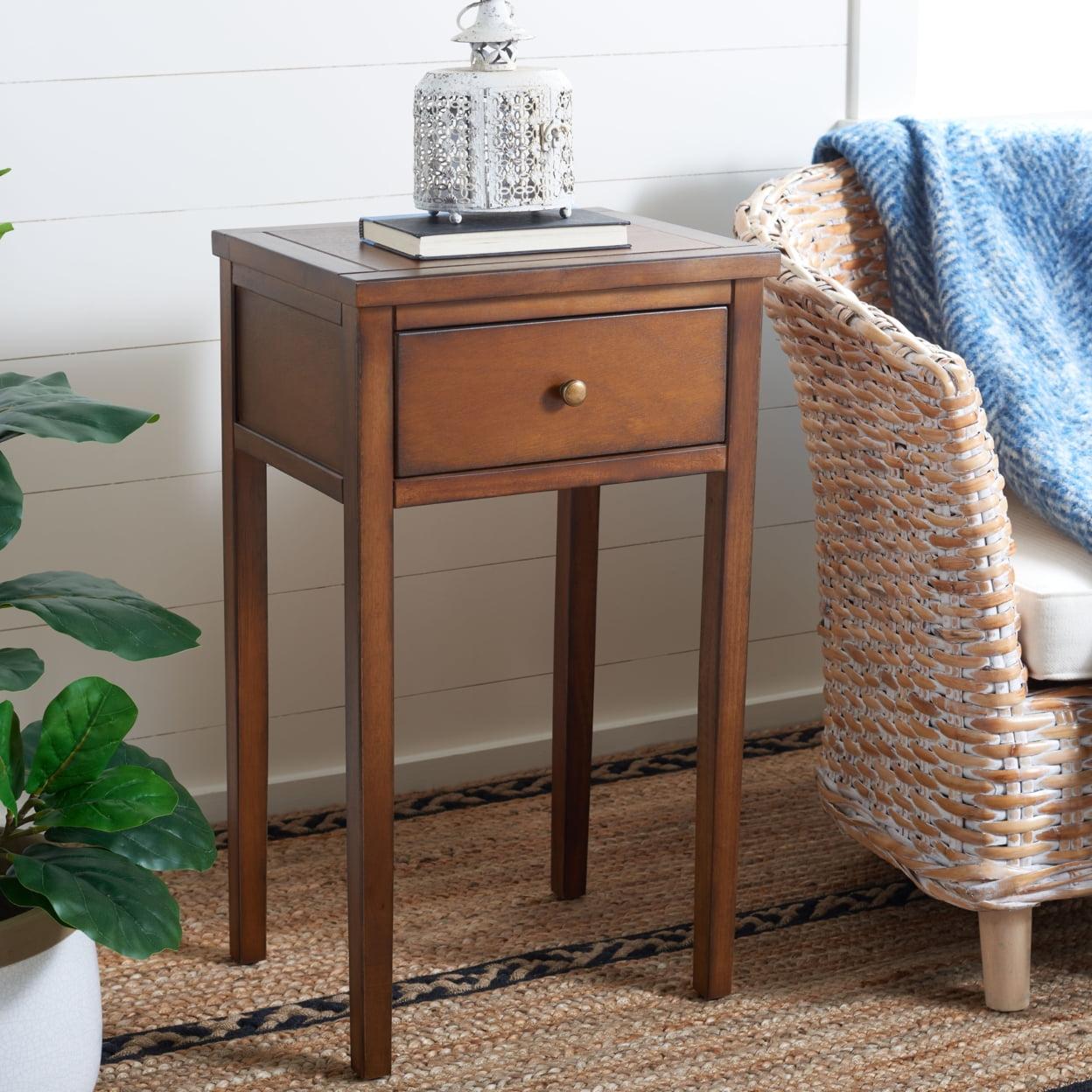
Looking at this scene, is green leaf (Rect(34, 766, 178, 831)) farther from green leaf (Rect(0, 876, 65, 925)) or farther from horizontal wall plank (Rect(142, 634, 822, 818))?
horizontal wall plank (Rect(142, 634, 822, 818))

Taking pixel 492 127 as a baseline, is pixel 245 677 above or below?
below

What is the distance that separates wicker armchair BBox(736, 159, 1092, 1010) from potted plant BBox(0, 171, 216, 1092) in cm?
62

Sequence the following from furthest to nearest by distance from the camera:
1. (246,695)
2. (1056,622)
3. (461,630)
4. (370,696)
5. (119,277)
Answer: (461,630) < (119,277) < (246,695) < (1056,622) < (370,696)

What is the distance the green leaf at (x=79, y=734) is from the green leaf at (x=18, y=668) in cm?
4

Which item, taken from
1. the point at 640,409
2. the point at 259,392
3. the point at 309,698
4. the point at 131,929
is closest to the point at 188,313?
the point at 259,392

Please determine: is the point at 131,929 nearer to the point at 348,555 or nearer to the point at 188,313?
the point at 348,555

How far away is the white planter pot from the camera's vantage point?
1147 millimetres

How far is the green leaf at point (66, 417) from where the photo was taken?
3.61 feet

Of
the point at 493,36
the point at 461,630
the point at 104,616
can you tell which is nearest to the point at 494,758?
the point at 461,630

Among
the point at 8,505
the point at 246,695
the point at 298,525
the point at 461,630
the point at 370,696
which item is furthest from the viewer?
the point at 461,630

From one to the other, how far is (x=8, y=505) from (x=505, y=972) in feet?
2.20

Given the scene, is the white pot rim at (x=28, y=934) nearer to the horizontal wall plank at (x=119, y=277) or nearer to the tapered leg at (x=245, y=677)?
the tapered leg at (x=245, y=677)

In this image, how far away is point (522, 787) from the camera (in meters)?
1.88

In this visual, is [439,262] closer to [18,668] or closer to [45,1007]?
[18,668]
